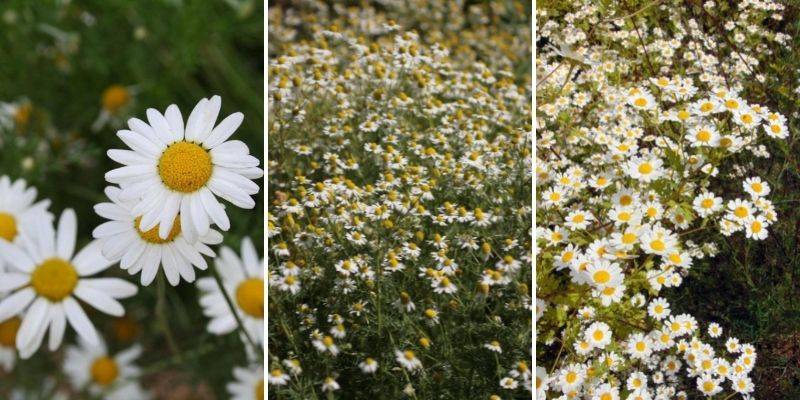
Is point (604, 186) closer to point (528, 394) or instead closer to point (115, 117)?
point (528, 394)

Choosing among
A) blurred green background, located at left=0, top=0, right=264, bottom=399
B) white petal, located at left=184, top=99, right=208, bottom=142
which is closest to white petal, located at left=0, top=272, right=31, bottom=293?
white petal, located at left=184, top=99, right=208, bottom=142

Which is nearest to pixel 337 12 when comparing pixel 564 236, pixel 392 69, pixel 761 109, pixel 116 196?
pixel 392 69

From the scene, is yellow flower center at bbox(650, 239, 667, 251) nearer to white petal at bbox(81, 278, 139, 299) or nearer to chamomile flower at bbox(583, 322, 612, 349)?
chamomile flower at bbox(583, 322, 612, 349)

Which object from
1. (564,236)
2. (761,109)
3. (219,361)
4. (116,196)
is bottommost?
(219,361)

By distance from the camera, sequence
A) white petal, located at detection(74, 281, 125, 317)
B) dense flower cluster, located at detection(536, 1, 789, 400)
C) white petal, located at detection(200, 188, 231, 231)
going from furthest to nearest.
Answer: dense flower cluster, located at detection(536, 1, 789, 400)
white petal, located at detection(74, 281, 125, 317)
white petal, located at detection(200, 188, 231, 231)

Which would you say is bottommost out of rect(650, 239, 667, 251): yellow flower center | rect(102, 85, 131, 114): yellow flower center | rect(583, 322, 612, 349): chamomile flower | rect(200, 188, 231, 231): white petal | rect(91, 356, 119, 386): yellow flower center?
rect(91, 356, 119, 386): yellow flower center
